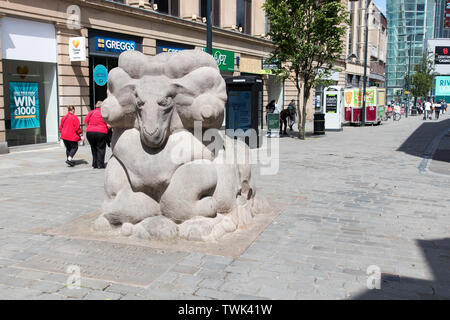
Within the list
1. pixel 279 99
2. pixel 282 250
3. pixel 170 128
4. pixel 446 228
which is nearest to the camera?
pixel 282 250

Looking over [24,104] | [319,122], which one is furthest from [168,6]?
[319,122]

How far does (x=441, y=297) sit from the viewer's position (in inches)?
148

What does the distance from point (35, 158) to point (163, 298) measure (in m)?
10.5

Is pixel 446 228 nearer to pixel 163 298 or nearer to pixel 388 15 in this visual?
pixel 163 298

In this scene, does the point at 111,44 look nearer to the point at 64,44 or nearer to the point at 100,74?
the point at 100,74

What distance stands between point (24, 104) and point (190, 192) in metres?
11.6

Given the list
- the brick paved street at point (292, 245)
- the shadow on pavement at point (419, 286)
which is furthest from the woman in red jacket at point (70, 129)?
the shadow on pavement at point (419, 286)

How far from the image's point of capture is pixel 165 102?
16.8 ft

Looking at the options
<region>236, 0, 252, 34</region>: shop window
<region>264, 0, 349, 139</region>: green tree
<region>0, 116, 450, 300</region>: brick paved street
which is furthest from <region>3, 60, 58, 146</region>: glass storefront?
<region>236, 0, 252, 34</region>: shop window

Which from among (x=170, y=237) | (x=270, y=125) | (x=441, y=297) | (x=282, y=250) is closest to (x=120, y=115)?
(x=170, y=237)

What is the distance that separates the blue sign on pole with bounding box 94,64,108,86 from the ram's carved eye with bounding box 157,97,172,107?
39.9ft

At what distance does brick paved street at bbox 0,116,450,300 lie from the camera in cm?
384

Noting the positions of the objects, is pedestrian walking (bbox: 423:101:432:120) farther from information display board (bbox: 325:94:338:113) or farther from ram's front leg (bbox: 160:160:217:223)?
ram's front leg (bbox: 160:160:217:223)

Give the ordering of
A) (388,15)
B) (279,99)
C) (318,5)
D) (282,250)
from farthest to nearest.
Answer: (388,15) < (279,99) < (318,5) < (282,250)
